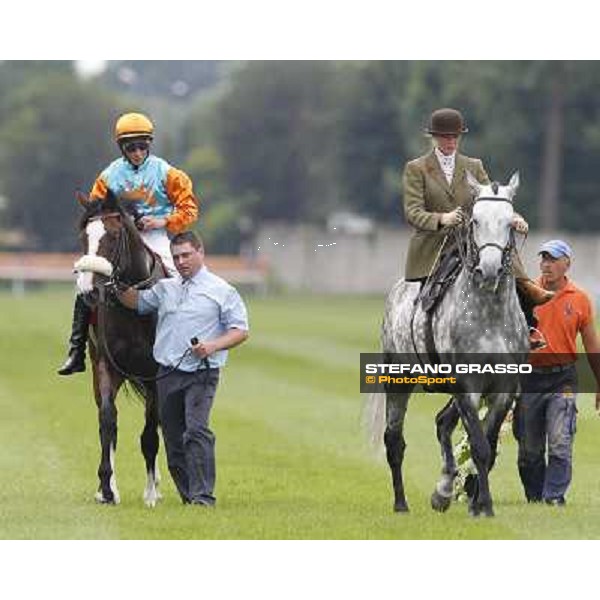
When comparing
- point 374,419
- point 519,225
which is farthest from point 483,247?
point 374,419

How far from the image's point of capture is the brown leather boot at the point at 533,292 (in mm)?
14555

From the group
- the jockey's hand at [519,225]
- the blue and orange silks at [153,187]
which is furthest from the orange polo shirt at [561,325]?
the blue and orange silks at [153,187]

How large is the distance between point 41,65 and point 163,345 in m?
109

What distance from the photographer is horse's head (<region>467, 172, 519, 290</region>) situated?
44.3 feet

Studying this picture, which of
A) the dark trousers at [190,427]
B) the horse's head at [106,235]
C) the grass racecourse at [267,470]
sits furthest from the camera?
the horse's head at [106,235]

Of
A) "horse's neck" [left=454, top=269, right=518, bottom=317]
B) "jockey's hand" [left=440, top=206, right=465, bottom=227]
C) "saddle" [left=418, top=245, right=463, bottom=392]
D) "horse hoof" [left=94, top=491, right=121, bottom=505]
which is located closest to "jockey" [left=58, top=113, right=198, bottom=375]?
"horse hoof" [left=94, top=491, right=121, bottom=505]

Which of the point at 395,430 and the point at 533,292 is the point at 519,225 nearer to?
the point at 533,292

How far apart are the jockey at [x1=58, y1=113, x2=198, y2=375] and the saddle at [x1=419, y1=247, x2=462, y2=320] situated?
1969mm

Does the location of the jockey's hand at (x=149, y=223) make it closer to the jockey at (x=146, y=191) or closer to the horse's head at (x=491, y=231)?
the jockey at (x=146, y=191)

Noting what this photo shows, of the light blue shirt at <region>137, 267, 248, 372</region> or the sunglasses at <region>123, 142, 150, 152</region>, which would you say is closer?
the light blue shirt at <region>137, 267, 248, 372</region>

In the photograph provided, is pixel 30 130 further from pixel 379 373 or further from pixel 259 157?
Answer: pixel 379 373

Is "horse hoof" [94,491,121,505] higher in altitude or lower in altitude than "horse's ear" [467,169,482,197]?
Answer: lower

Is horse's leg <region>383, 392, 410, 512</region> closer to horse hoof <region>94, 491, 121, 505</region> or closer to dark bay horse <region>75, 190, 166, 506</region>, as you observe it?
dark bay horse <region>75, 190, 166, 506</region>

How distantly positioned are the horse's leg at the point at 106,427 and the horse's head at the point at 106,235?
660 millimetres
